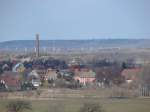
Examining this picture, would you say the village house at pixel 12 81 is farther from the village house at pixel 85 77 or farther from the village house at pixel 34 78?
the village house at pixel 85 77

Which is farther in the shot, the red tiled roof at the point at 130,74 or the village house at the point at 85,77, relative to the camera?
the village house at the point at 85,77

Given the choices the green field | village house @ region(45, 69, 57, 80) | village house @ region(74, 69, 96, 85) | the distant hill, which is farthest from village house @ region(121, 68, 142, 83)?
the distant hill

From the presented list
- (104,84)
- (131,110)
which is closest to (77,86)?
(104,84)

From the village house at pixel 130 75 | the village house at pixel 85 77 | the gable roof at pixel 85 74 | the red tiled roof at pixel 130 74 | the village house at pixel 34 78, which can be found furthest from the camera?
the gable roof at pixel 85 74

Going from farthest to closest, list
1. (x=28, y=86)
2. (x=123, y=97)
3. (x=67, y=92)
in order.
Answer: (x=28, y=86)
(x=67, y=92)
(x=123, y=97)

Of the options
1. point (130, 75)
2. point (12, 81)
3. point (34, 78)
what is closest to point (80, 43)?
point (34, 78)

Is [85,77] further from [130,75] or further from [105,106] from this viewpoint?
[105,106]

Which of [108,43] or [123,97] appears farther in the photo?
[108,43]

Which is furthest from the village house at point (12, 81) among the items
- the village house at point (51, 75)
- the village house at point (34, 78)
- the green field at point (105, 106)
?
the green field at point (105, 106)

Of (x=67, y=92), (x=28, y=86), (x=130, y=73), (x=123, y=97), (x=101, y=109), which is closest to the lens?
(x=101, y=109)

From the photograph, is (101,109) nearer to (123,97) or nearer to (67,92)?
(123,97)

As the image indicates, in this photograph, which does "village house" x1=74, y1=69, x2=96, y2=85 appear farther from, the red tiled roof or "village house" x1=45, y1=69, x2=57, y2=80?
the red tiled roof
